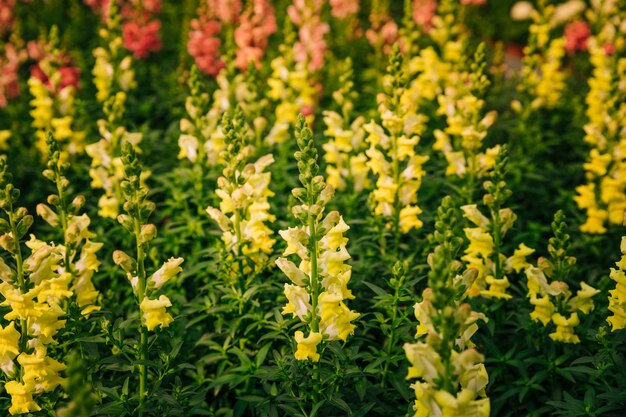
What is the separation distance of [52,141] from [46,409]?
175 centimetres

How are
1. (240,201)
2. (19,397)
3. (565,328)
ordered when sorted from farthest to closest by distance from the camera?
(240,201), (565,328), (19,397)

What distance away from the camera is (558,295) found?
4375mm

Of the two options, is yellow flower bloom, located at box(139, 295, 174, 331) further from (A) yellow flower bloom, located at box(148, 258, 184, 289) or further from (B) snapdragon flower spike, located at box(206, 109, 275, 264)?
(B) snapdragon flower spike, located at box(206, 109, 275, 264)

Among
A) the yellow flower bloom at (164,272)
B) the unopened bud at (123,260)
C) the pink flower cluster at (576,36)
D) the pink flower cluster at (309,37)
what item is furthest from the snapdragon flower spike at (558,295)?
the pink flower cluster at (576,36)

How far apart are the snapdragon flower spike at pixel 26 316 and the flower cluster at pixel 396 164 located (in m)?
2.57

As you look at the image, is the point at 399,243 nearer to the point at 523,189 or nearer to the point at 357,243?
the point at 357,243

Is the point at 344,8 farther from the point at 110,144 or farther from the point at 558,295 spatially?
the point at 558,295

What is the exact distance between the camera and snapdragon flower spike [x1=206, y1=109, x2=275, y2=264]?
4.61 meters

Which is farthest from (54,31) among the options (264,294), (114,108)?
(264,294)

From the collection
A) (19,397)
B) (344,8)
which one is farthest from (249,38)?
(19,397)

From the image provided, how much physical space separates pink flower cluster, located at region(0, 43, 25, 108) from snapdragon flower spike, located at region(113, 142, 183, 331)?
562 cm

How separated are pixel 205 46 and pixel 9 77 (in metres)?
2.66

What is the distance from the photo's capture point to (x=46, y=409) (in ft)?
12.7

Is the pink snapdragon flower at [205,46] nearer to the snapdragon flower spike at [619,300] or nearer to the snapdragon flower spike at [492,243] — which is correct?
the snapdragon flower spike at [492,243]
